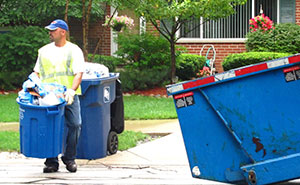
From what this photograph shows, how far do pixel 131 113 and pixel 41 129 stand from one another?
5.83m

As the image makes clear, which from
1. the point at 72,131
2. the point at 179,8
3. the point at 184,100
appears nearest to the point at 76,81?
the point at 72,131

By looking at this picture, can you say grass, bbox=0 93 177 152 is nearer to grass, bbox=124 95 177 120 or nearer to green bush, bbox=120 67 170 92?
grass, bbox=124 95 177 120

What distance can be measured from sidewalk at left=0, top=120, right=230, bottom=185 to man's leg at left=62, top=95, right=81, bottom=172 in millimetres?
137

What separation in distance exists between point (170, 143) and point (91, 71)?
1.89m

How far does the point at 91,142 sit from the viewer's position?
27.7 ft

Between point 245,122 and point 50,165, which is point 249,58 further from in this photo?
point 245,122

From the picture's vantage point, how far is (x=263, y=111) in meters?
6.03

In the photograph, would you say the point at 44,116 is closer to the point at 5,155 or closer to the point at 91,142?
the point at 91,142

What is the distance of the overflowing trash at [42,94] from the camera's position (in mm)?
7340

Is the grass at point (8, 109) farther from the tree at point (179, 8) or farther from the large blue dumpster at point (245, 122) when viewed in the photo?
the large blue dumpster at point (245, 122)

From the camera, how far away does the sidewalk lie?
24.1 feet

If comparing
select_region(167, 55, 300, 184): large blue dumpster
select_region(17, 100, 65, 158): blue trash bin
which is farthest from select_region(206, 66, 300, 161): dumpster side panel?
select_region(17, 100, 65, 158): blue trash bin

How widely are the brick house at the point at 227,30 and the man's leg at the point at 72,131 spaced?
13.0 m

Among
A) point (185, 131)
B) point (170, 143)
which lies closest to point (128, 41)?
point (170, 143)
